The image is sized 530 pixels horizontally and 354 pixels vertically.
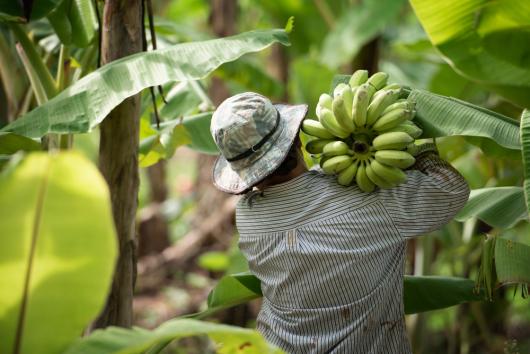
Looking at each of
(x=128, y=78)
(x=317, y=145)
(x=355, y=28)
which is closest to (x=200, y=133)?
(x=128, y=78)

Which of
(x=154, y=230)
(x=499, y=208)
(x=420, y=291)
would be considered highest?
(x=499, y=208)

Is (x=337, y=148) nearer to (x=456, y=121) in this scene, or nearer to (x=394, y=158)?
(x=394, y=158)

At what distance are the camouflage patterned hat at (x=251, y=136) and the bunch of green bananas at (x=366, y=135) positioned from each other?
4.6 inches

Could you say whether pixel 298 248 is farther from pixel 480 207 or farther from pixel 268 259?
pixel 480 207

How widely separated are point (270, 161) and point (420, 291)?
0.91 meters

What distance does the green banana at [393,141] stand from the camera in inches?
92.8

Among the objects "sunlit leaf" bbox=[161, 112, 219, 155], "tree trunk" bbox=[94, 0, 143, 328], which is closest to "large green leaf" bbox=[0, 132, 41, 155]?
→ "tree trunk" bbox=[94, 0, 143, 328]

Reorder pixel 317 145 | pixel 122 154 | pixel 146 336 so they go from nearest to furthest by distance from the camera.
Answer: pixel 146 336
pixel 317 145
pixel 122 154

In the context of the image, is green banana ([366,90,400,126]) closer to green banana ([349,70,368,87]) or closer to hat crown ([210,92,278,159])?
green banana ([349,70,368,87])

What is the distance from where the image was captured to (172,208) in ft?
27.9

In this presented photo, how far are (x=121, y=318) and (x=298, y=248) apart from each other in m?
1.02

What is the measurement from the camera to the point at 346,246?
2.41 meters

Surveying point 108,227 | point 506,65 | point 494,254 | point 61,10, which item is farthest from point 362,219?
point 61,10

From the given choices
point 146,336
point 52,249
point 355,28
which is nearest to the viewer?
point 52,249
